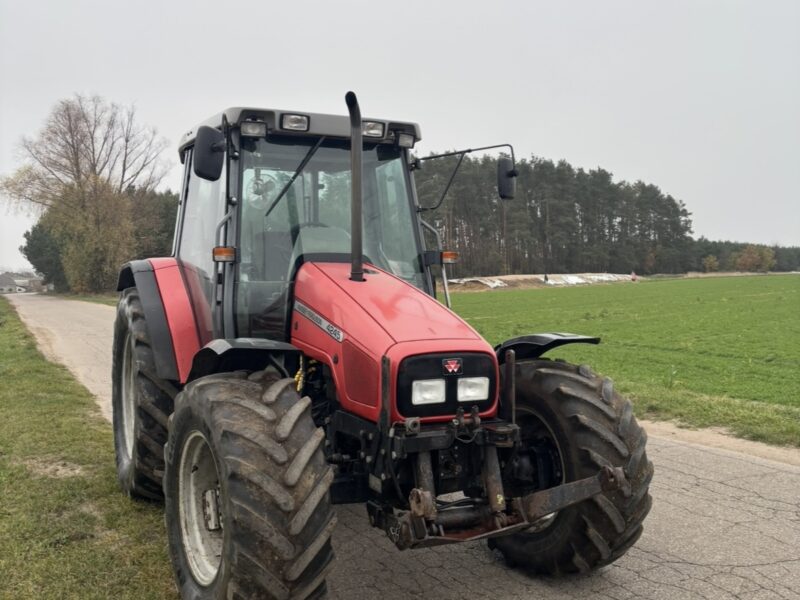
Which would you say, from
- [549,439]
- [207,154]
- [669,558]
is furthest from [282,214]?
[669,558]

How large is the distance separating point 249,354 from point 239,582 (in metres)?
1.16

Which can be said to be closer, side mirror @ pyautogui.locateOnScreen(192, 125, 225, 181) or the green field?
side mirror @ pyautogui.locateOnScreen(192, 125, 225, 181)

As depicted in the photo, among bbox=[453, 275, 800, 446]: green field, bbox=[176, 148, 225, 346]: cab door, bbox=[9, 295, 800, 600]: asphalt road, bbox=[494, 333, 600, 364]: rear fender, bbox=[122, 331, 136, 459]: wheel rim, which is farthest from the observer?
bbox=[453, 275, 800, 446]: green field

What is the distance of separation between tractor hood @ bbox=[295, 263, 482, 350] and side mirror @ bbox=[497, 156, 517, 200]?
3.37ft

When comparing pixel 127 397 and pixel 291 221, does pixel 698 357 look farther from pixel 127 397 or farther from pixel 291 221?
pixel 291 221

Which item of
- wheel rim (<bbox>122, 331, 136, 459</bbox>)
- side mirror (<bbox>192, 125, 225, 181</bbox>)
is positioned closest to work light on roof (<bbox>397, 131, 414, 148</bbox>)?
side mirror (<bbox>192, 125, 225, 181</bbox>)

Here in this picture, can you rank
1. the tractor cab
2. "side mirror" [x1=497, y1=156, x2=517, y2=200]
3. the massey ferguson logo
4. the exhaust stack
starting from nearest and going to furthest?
the massey ferguson logo
the exhaust stack
the tractor cab
"side mirror" [x1=497, y1=156, x2=517, y2=200]

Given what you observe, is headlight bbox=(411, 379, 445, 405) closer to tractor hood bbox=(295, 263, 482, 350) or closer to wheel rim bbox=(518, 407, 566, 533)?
tractor hood bbox=(295, 263, 482, 350)

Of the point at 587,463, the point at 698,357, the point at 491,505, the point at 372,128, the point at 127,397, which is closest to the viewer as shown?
the point at 491,505

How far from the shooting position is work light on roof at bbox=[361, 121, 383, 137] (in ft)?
14.0

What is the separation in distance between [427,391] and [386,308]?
52cm

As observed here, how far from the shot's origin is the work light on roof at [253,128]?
3980 mm

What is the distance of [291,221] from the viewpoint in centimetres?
407

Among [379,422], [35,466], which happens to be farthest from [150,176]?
[379,422]
